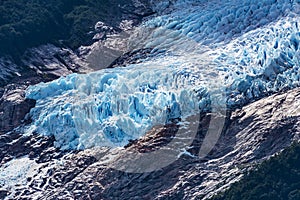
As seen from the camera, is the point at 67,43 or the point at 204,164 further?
the point at 67,43

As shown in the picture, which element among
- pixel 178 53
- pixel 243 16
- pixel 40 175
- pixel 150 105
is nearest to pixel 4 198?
pixel 40 175

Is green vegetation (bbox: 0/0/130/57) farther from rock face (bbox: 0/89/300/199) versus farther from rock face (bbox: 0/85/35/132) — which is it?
rock face (bbox: 0/89/300/199)

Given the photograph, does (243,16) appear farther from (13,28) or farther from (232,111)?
(13,28)

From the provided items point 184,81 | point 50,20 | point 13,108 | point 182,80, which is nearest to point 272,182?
point 184,81

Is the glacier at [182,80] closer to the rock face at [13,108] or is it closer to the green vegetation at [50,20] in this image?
the rock face at [13,108]

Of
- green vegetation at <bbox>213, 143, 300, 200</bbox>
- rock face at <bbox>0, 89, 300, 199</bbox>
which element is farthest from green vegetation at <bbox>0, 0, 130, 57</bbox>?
green vegetation at <bbox>213, 143, 300, 200</bbox>

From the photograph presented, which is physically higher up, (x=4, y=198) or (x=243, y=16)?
(x=243, y=16)
